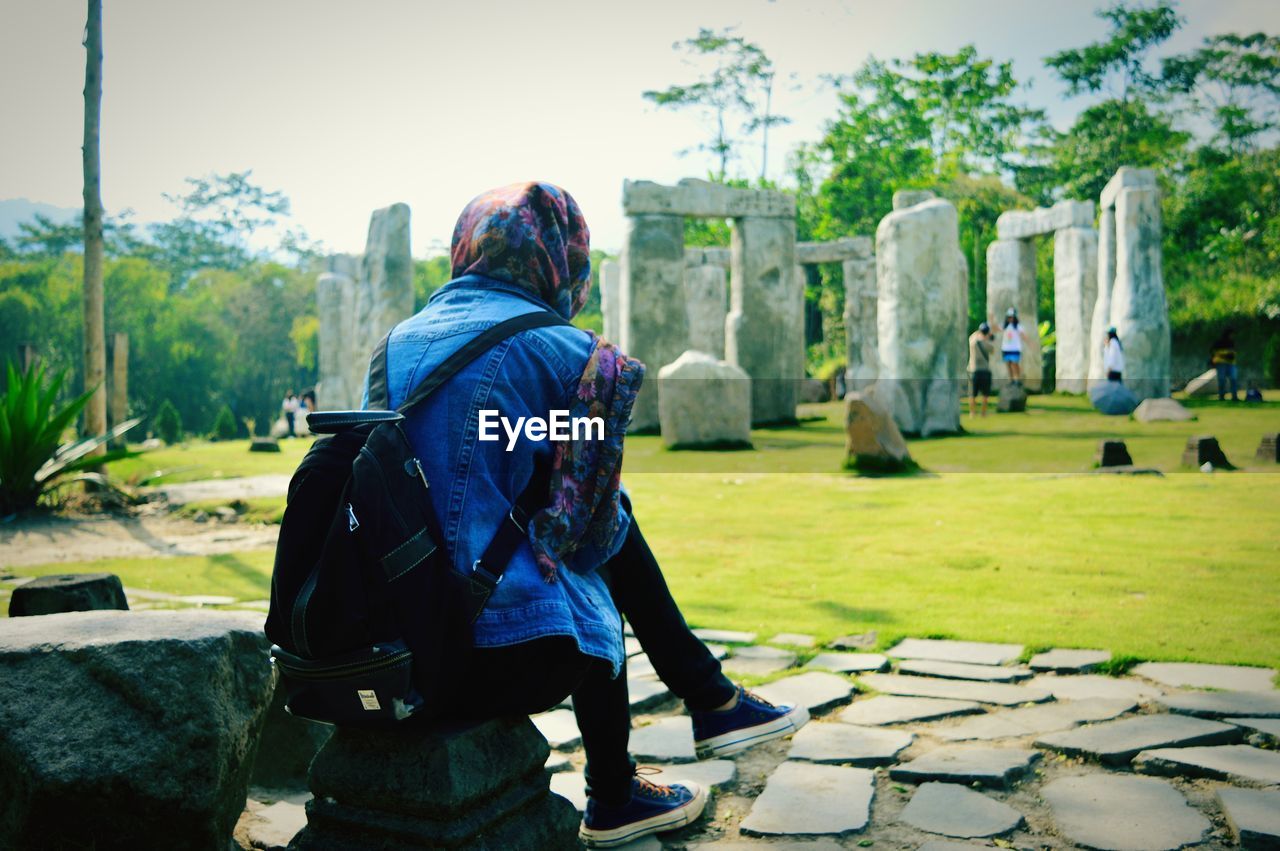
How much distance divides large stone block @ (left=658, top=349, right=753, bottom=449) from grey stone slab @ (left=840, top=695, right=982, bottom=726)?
9459 millimetres

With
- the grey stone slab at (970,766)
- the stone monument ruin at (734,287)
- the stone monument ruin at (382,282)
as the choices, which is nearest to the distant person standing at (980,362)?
the stone monument ruin at (734,287)

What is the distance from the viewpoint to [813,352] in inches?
1282

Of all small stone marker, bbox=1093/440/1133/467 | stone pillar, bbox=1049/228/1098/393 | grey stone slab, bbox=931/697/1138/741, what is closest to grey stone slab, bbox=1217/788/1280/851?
grey stone slab, bbox=931/697/1138/741

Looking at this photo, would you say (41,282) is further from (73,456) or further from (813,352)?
(73,456)

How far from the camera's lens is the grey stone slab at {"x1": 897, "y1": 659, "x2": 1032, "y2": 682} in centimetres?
392

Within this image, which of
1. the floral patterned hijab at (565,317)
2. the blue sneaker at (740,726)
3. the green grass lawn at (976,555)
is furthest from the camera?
the green grass lawn at (976,555)

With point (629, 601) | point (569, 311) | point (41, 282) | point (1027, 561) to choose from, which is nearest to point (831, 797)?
point (629, 601)

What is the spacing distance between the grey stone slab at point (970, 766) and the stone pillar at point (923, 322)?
1054 centimetres

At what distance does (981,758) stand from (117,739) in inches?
86.5

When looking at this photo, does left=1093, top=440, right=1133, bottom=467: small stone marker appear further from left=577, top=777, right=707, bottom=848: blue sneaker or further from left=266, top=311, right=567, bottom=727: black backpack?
left=266, top=311, right=567, bottom=727: black backpack

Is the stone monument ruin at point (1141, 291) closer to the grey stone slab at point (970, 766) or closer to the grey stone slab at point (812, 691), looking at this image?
the grey stone slab at point (812, 691)

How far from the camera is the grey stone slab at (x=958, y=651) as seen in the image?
4.17 meters

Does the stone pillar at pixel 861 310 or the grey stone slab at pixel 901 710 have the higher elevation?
the stone pillar at pixel 861 310

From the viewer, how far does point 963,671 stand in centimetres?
401
